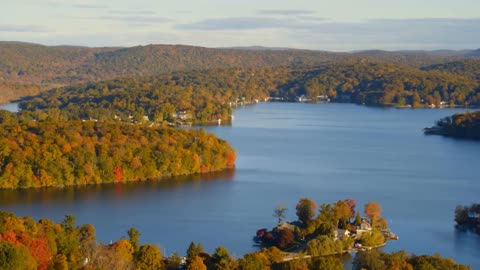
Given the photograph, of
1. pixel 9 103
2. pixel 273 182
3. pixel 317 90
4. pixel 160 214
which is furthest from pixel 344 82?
pixel 160 214

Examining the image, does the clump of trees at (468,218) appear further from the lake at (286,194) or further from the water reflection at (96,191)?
the water reflection at (96,191)

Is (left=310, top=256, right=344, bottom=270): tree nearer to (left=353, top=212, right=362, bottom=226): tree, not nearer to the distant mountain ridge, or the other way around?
(left=353, top=212, right=362, bottom=226): tree

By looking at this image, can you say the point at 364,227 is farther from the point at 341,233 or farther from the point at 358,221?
the point at 341,233

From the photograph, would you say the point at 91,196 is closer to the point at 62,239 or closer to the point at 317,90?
the point at 62,239

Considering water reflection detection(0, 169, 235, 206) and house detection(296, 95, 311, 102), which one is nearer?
water reflection detection(0, 169, 235, 206)

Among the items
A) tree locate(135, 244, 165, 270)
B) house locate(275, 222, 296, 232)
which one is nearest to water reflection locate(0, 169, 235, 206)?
house locate(275, 222, 296, 232)

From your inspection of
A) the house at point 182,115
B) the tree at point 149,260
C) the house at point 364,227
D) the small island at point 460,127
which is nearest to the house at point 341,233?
the house at point 364,227
